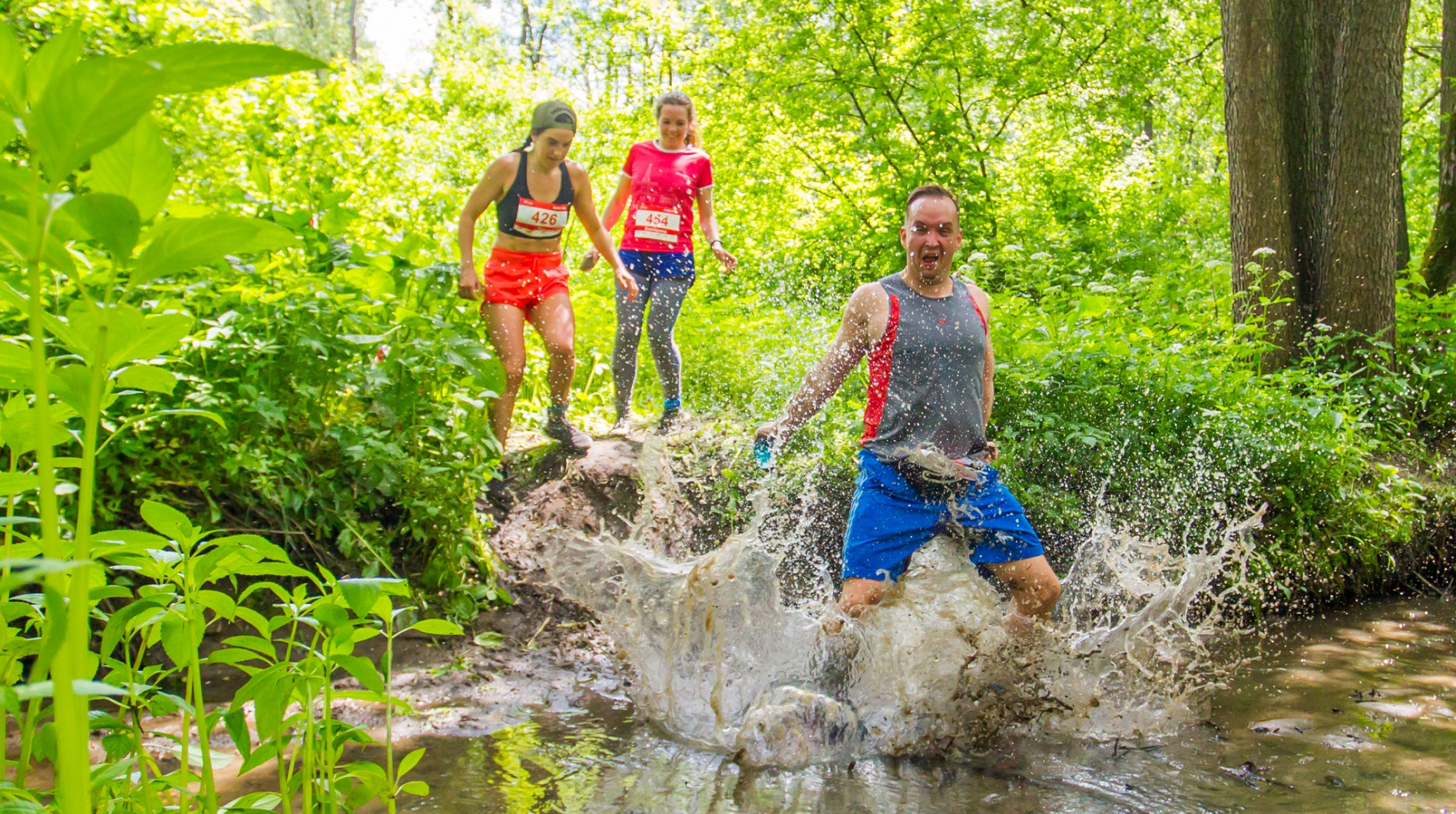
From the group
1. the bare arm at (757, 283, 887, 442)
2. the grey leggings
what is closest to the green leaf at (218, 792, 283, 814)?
the bare arm at (757, 283, 887, 442)

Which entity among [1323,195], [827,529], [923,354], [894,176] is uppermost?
[894,176]

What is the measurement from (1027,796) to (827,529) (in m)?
2.48

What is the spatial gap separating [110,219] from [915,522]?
310 centimetres

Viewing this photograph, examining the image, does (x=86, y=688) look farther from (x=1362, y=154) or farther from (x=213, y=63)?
(x=1362, y=154)

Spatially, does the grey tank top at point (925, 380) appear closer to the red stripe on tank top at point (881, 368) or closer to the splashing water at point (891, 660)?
the red stripe on tank top at point (881, 368)

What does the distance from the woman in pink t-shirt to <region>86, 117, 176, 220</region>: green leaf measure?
5186mm

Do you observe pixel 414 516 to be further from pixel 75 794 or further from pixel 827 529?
pixel 75 794

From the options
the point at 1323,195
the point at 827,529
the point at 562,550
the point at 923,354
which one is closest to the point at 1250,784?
the point at 923,354

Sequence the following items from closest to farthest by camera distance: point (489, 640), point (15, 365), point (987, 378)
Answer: point (15, 365)
point (987, 378)
point (489, 640)

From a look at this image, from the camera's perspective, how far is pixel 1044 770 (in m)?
3.51

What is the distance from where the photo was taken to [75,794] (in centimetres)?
95

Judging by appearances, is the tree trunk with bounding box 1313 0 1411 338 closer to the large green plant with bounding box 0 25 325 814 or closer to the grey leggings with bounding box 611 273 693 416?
the grey leggings with bounding box 611 273 693 416

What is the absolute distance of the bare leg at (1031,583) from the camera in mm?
3725

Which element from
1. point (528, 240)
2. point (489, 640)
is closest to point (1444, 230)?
point (528, 240)
